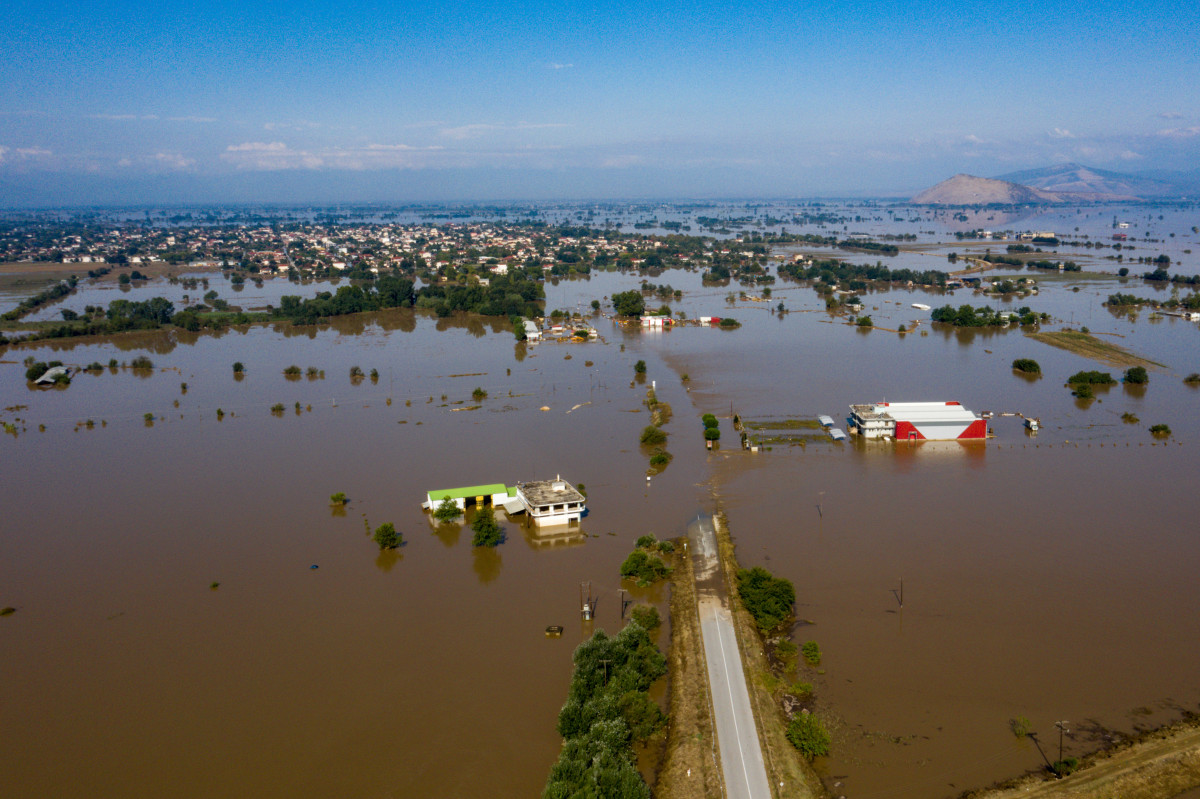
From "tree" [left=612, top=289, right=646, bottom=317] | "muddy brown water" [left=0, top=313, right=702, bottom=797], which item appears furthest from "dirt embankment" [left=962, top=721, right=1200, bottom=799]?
"tree" [left=612, top=289, right=646, bottom=317]

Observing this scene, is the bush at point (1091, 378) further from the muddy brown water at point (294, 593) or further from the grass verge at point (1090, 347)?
the muddy brown water at point (294, 593)

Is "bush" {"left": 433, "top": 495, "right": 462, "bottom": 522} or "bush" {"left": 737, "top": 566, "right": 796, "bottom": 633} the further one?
"bush" {"left": 433, "top": 495, "right": 462, "bottom": 522}

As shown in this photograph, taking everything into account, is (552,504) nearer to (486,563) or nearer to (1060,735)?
(486,563)

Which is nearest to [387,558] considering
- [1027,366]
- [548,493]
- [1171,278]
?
[548,493]

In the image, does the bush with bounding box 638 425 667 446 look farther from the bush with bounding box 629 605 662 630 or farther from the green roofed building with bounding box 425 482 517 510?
the bush with bounding box 629 605 662 630

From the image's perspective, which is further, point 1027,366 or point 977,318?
point 977,318

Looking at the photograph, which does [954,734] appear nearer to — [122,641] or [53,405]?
[122,641]
